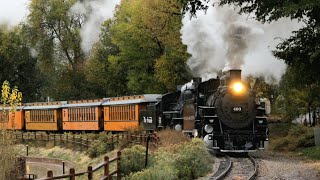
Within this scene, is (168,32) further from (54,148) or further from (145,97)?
(54,148)

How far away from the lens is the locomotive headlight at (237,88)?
19.5 meters

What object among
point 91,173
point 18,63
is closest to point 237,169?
point 91,173

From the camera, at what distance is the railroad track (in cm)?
1392

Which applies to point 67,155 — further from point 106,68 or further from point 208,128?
point 106,68

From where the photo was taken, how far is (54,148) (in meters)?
30.9

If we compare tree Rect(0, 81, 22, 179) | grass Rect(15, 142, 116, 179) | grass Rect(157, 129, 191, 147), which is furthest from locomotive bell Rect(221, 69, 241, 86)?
tree Rect(0, 81, 22, 179)

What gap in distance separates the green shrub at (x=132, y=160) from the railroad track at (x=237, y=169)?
208 centimetres

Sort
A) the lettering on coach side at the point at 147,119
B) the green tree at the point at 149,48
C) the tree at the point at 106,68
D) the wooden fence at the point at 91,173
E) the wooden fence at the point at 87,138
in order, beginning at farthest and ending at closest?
the tree at the point at 106,68, the green tree at the point at 149,48, the lettering on coach side at the point at 147,119, the wooden fence at the point at 87,138, the wooden fence at the point at 91,173

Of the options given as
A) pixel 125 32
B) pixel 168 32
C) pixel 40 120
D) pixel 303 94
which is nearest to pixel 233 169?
pixel 303 94

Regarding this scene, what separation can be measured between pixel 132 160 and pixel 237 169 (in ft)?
11.6

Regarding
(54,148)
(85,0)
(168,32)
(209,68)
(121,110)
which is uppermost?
(85,0)

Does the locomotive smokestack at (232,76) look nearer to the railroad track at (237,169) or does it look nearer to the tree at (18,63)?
the railroad track at (237,169)

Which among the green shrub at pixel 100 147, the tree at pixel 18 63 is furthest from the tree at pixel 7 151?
the tree at pixel 18 63

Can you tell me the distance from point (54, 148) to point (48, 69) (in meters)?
21.5
